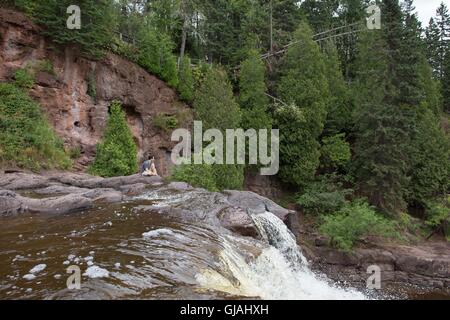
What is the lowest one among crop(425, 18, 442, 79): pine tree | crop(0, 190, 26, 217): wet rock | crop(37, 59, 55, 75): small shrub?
crop(0, 190, 26, 217): wet rock

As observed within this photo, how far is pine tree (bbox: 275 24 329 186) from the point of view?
2605 cm

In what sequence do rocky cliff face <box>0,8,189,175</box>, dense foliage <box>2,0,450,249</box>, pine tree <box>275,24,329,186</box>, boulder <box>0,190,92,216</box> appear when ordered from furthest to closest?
1. pine tree <box>275,24,329,186</box>
2. dense foliage <box>2,0,450,249</box>
3. rocky cliff face <box>0,8,189,175</box>
4. boulder <box>0,190,92,216</box>

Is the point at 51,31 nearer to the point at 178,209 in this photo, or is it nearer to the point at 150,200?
the point at 150,200

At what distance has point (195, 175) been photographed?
1667 centimetres

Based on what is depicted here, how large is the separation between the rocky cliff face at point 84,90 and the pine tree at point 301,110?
24.5ft

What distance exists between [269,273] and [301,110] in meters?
19.8

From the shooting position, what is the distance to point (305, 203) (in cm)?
2452

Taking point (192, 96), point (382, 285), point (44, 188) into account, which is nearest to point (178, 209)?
point (44, 188)

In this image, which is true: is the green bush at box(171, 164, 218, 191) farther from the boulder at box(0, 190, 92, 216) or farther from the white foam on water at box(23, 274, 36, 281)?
the white foam on water at box(23, 274, 36, 281)

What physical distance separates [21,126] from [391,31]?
24.2 metres

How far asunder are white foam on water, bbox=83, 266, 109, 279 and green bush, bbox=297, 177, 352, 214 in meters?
20.1

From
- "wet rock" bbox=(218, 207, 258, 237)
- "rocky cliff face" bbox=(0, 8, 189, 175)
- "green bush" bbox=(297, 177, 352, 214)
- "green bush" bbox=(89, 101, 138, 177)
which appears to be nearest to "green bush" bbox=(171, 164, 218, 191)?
"green bush" bbox=(89, 101, 138, 177)

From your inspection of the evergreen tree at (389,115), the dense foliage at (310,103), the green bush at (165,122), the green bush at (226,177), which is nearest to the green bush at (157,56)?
the dense foliage at (310,103)

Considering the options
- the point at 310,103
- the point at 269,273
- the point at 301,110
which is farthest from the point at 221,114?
the point at 269,273
